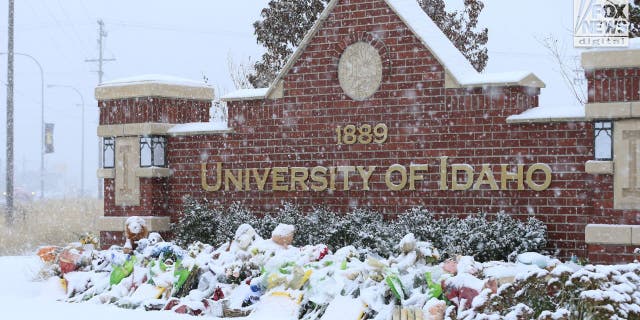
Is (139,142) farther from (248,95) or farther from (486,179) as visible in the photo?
(486,179)

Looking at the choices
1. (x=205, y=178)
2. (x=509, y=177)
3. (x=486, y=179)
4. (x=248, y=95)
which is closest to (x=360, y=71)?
(x=248, y=95)

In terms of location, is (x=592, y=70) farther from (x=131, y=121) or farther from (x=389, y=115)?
(x=131, y=121)

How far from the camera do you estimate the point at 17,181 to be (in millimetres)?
134375

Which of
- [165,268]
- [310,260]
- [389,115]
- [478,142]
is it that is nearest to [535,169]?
[478,142]

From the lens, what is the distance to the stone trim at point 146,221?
18562mm

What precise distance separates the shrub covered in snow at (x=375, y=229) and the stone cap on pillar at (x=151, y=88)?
2392mm

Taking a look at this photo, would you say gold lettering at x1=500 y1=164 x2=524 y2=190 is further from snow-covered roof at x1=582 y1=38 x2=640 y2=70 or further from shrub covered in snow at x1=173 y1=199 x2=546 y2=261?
snow-covered roof at x1=582 y1=38 x2=640 y2=70

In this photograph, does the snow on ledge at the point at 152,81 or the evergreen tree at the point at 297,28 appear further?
the evergreen tree at the point at 297,28

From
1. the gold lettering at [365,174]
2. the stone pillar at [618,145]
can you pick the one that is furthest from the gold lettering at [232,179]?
the stone pillar at [618,145]

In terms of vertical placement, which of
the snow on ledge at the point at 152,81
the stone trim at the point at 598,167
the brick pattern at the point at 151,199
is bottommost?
the brick pattern at the point at 151,199

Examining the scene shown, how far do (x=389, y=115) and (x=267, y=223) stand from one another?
2928 millimetres

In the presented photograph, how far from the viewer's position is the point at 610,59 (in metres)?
13.9

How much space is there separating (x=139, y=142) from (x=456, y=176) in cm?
671

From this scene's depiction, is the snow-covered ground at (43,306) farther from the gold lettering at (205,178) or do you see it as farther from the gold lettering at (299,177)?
the gold lettering at (299,177)
